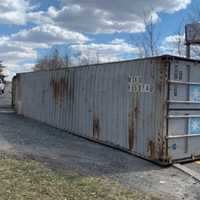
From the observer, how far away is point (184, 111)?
833 cm

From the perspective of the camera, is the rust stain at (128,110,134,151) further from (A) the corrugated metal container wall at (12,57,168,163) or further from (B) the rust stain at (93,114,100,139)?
(B) the rust stain at (93,114,100,139)

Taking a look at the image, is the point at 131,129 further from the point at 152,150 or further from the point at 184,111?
the point at 184,111

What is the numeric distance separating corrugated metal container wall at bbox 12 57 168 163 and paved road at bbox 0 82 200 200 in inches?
17.3

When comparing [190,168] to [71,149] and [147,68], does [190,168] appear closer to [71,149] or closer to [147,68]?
[147,68]

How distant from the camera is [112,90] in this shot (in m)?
9.77

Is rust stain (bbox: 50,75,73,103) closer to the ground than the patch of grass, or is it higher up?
higher up

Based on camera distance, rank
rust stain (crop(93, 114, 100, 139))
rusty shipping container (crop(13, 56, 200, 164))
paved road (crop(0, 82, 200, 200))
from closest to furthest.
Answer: paved road (crop(0, 82, 200, 200)), rusty shipping container (crop(13, 56, 200, 164)), rust stain (crop(93, 114, 100, 139))

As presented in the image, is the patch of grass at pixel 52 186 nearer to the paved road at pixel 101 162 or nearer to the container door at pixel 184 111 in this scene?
the paved road at pixel 101 162

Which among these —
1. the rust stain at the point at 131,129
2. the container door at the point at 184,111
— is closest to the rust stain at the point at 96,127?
the rust stain at the point at 131,129

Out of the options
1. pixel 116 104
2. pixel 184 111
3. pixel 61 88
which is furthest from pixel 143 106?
pixel 61 88

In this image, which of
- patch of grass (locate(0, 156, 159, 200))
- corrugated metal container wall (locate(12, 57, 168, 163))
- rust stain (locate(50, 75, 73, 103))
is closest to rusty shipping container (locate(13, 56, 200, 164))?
corrugated metal container wall (locate(12, 57, 168, 163))

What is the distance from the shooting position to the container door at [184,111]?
8016mm

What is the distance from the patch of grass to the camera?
17.7 ft

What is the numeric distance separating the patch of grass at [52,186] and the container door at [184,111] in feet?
7.79
